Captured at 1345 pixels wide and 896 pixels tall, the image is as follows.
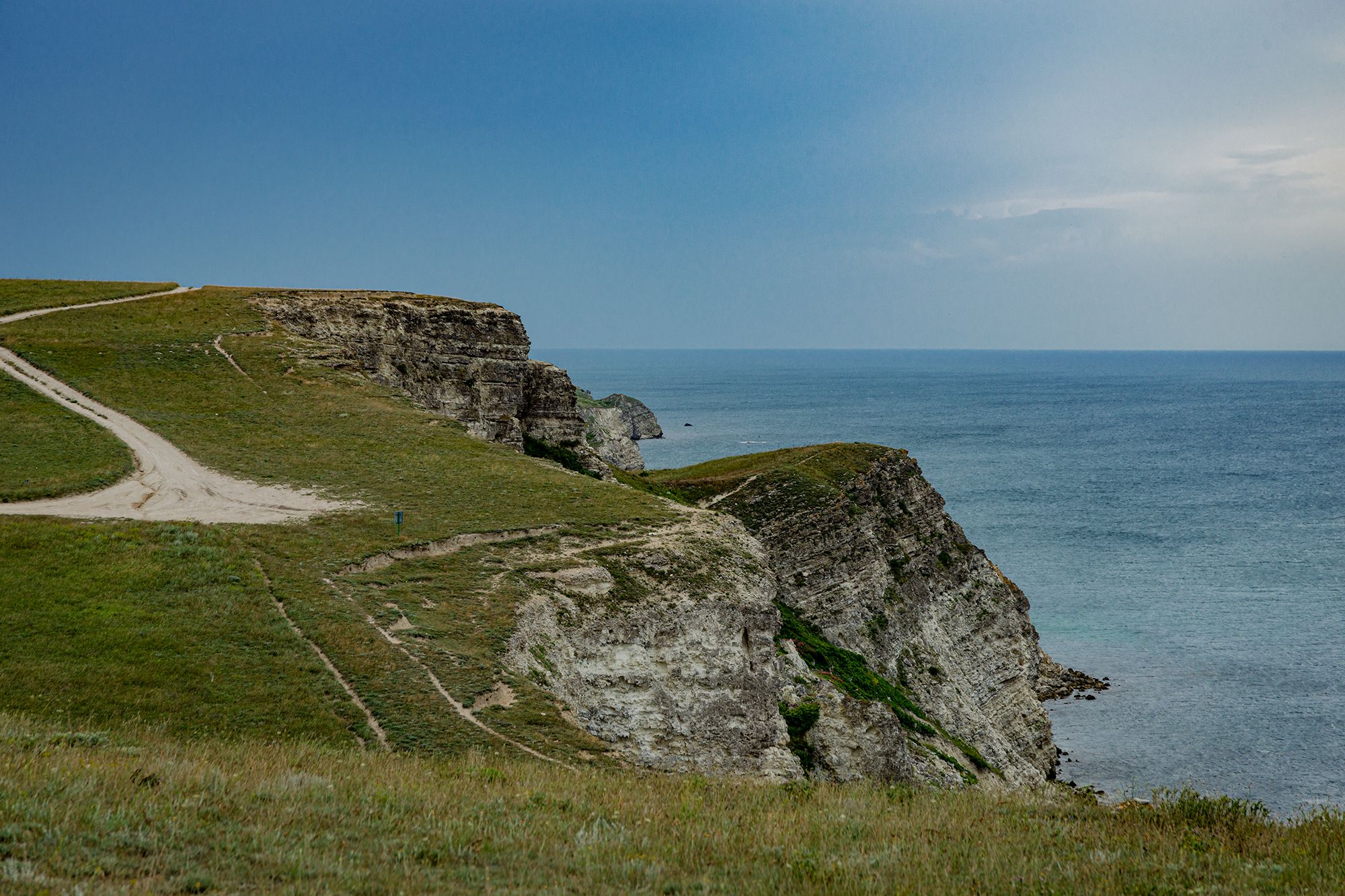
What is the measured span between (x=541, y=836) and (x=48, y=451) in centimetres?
3203

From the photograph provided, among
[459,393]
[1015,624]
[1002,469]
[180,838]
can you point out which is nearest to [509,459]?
[459,393]

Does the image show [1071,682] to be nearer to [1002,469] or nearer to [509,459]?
[509,459]

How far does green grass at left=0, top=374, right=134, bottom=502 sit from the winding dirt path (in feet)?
1.76

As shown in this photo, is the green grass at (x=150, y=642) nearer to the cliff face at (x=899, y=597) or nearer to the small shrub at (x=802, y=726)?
the small shrub at (x=802, y=726)

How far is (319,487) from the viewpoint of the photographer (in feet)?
111

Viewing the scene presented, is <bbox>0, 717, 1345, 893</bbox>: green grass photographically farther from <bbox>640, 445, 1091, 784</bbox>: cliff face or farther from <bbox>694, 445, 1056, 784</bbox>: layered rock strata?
<bbox>694, 445, 1056, 784</bbox>: layered rock strata

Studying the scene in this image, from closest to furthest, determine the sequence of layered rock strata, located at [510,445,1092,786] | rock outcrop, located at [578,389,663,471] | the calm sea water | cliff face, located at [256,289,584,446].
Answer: layered rock strata, located at [510,445,1092,786] → the calm sea water → cliff face, located at [256,289,584,446] → rock outcrop, located at [578,389,663,471]

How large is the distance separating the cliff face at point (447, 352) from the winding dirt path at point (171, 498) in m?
16.5

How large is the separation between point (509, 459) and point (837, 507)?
20.9 metres

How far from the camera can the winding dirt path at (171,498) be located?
2895cm

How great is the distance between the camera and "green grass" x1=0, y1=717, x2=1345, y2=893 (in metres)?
10.2

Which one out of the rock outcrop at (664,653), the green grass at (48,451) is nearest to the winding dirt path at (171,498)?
the green grass at (48,451)

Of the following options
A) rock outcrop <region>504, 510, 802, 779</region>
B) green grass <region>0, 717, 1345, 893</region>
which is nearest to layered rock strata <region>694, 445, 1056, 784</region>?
rock outcrop <region>504, 510, 802, 779</region>

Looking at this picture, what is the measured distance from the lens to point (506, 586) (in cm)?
2666
